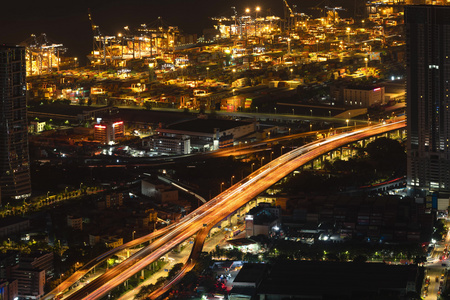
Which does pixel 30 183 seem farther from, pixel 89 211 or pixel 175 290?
pixel 175 290

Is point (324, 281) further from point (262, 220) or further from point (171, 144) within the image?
point (171, 144)

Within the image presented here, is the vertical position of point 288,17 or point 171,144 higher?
point 288,17

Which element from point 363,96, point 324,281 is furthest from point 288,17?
point 324,281

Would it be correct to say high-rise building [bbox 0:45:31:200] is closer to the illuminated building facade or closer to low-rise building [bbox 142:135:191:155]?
low-rise building [bbox 142:135:191:155]

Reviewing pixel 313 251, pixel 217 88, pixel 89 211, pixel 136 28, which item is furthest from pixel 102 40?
pixel 313 251

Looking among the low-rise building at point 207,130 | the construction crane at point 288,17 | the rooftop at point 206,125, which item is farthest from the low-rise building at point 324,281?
the construction crane at point 288,17

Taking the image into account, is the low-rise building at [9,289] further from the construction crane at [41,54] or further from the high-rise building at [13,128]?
the construction crane at [41,54]
